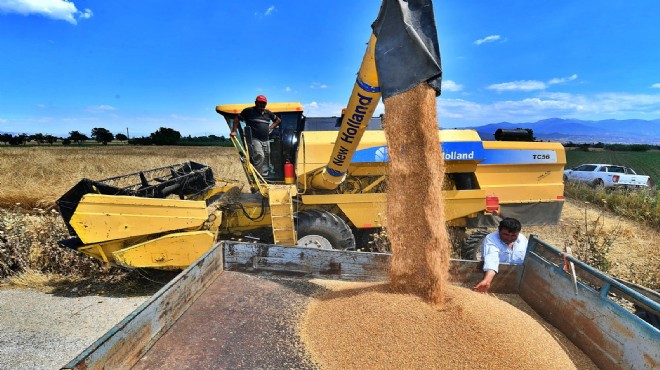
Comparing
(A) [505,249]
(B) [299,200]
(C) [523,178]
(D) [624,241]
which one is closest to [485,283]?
(A) [505,249]

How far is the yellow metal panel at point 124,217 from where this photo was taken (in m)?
3.76

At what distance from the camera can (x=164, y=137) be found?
48.1 m

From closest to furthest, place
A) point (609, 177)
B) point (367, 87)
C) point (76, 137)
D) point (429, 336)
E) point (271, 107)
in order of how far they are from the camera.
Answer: point (429, 336) < point (367, 87) < point (271, 107) < point (609, 177) < point (76, 137)

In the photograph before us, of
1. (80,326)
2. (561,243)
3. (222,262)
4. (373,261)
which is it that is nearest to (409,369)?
(373,261)

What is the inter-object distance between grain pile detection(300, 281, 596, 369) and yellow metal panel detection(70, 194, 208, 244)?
6.99 feet

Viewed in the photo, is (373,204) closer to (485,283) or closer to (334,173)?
(334,173)

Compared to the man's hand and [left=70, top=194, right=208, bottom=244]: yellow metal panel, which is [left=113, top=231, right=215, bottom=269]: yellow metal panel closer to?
[left=70, top=194, right=208, bottom=244]: yellow metal panel

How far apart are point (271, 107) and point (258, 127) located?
528 mm

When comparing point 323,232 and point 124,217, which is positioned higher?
point 124,217

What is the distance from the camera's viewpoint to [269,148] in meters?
5.86

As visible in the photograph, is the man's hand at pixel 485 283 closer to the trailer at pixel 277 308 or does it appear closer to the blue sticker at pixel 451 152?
the trailer at pixel 277 308

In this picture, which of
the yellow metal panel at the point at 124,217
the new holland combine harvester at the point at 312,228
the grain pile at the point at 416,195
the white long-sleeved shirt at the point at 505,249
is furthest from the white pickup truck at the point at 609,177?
the yellow metal panel at the point at 124,217

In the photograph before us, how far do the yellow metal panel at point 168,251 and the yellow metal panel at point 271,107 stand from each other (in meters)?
2.34

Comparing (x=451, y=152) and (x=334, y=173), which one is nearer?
(x=334, y=173)
